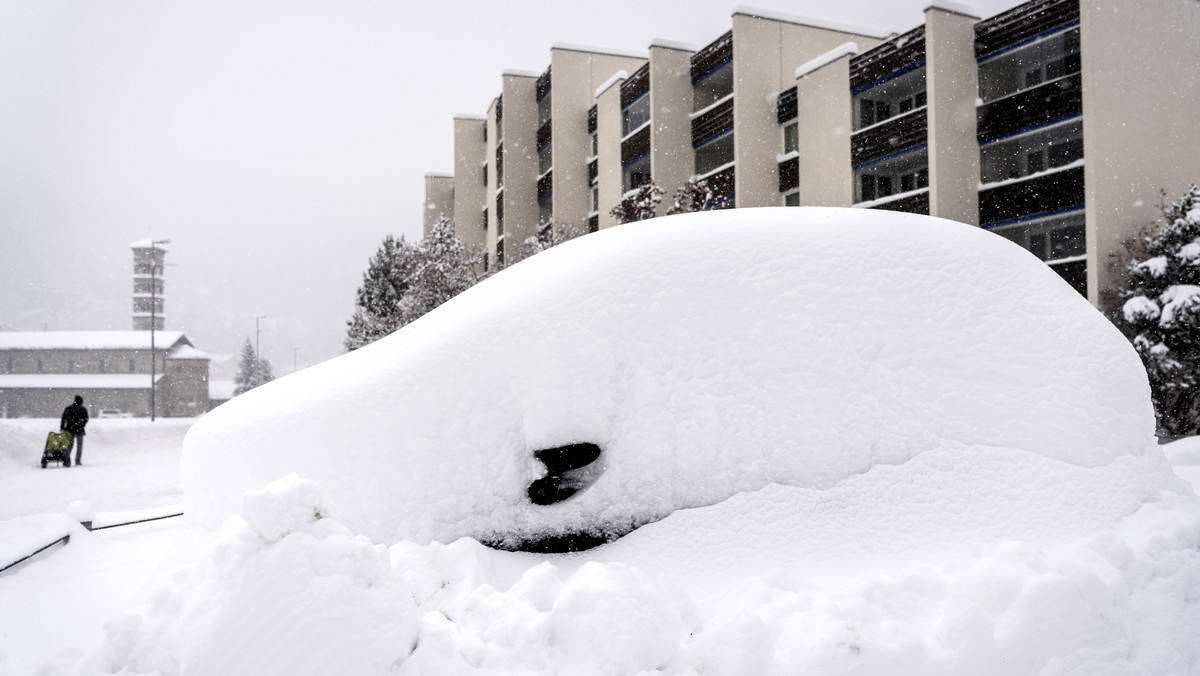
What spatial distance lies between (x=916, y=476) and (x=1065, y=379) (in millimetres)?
798

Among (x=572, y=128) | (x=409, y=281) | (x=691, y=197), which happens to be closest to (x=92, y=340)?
(x=409, y=281)

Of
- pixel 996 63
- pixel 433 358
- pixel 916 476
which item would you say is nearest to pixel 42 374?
pixel 433 358

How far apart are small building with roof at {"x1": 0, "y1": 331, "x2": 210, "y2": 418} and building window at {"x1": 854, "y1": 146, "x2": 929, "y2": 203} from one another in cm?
1787

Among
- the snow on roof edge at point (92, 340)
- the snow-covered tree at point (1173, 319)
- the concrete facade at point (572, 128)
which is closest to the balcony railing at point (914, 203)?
the snow-covered tree at point (1173, 319)

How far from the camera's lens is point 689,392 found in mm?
2709

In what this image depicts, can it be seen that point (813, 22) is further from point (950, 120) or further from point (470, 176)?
point (470, 176)

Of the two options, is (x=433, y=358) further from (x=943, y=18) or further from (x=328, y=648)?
(x=943, y=18)

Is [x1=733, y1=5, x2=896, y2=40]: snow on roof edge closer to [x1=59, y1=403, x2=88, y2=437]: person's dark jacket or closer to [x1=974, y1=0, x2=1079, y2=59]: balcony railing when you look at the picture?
[x1=974, y1=0, x2=1079, y2=59]: balcony railing

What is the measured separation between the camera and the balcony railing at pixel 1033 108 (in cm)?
1495

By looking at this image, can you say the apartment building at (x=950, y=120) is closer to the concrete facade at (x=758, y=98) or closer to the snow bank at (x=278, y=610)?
the concrete facade at (x=758, y=98)

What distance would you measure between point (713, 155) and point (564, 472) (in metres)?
21.9

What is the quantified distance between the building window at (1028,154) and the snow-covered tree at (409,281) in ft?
43.4

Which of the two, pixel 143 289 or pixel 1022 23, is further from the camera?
pixel 143 289

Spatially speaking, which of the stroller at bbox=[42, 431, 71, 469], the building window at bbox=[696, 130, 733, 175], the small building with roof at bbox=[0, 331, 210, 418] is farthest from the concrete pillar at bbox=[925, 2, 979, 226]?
the small building with roof at bbox=[0, 331, 210, 418]
